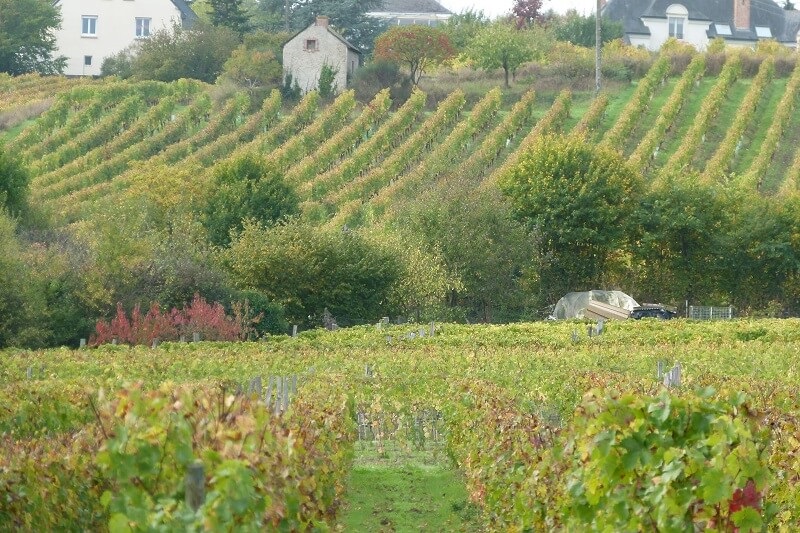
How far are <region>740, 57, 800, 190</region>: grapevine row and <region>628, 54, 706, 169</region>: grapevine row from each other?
4469 millimetres

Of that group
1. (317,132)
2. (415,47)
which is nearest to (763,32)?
(415,47)

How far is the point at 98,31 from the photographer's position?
306 ft

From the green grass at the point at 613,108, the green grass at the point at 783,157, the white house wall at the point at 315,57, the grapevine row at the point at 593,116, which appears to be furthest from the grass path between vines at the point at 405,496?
the white house wall at the point at 315,57

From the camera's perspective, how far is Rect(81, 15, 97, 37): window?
9344 cm

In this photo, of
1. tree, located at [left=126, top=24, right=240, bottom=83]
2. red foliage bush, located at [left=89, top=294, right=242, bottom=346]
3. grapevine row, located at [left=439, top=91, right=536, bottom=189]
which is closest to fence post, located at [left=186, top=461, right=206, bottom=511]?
red foliage bush, located at [left=89, top=294, right=242, bottom=346]

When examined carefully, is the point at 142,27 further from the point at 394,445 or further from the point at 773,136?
the point at 394,445

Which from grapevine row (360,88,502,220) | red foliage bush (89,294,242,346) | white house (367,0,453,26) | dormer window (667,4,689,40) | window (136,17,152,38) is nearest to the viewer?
red foliage bush (89,294,242,346)

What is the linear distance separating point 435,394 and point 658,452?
14.3 meters

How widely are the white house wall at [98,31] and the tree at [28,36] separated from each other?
2.23m

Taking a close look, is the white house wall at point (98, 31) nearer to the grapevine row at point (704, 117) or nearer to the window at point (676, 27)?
the grapevine row at point (704, 117)

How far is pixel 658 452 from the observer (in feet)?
23.6

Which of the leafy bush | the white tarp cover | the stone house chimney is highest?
the stone house chimney

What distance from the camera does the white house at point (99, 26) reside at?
3659 inches

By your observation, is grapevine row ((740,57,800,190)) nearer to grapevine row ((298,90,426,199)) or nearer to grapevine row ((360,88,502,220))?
grapevine row ((360,88,502,220))
